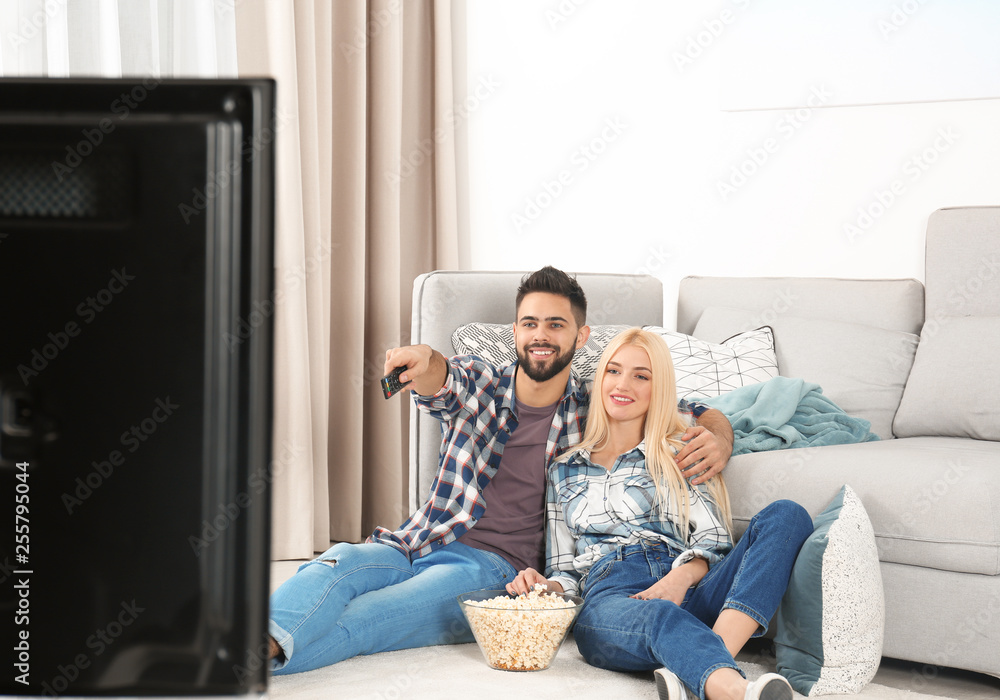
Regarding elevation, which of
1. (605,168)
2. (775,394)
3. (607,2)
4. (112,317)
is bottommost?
(775,394)

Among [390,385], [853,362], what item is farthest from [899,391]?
[390,385]

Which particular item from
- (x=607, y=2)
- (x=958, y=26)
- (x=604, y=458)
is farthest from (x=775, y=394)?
(x=607, y=2)

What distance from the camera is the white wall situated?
8.92 feet

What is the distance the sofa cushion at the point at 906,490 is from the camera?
5.46 ft

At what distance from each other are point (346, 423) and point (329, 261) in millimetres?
536

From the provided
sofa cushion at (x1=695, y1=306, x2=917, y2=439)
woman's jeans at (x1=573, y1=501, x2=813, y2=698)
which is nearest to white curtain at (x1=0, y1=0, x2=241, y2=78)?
woman's jeans at (x1=573, y1=501, x2=813, y2=698)

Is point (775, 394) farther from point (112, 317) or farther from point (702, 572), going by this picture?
point (112, 317)

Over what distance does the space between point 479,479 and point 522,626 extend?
414mm

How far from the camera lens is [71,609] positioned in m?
0.42

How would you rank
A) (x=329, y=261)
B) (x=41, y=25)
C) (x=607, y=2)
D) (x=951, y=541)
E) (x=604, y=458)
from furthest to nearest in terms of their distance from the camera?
1. (x=607, y=2)
2. (x=329, y=261)
3. (x=41, y=25)
4. (x=604, y=458)
5. (x=951, y=541)
